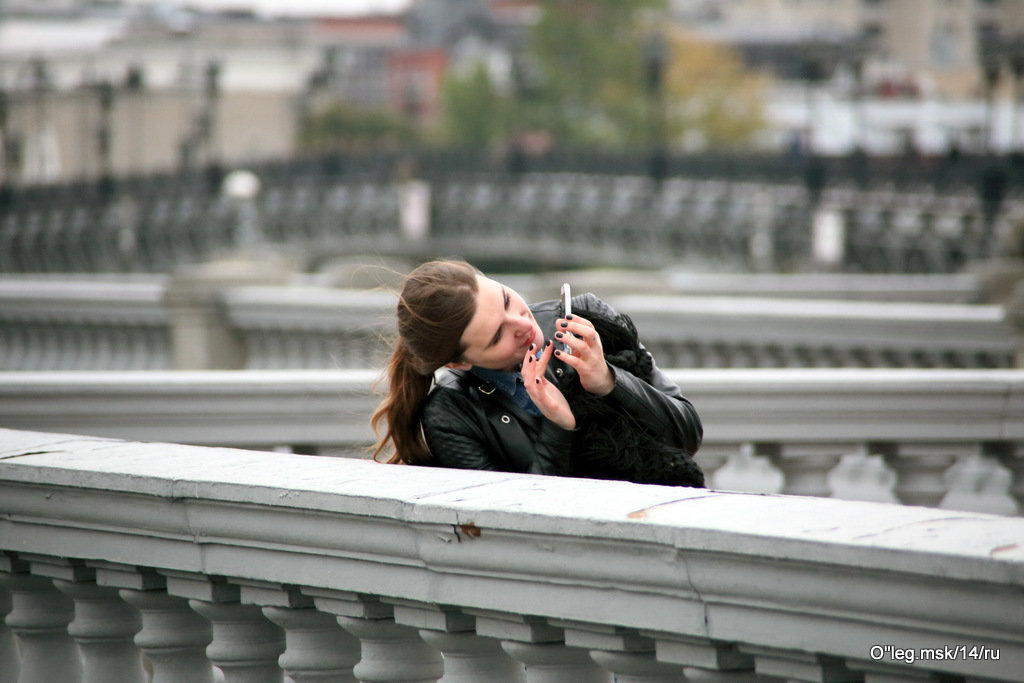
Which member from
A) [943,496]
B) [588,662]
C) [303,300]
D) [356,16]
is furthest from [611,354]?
[356,16]

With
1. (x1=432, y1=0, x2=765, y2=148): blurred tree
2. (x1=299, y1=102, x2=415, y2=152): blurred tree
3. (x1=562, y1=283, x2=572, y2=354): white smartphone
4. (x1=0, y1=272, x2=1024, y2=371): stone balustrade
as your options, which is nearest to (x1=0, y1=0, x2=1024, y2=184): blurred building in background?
(x1=299, y1=102, x2=415, y2=152): blurred tree

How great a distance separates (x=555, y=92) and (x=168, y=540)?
251ft

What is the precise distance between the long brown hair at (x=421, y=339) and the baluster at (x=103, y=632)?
68 cm

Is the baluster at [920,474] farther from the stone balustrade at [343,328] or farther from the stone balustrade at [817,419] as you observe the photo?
the stone balustrade at [343,328]

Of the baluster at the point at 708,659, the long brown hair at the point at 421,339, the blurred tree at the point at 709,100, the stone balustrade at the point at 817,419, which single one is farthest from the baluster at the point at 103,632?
the blurred tree at the point at 709,100

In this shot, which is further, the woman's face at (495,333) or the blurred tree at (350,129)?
the blurred tree at (350,129)

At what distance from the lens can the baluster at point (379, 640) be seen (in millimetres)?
2182

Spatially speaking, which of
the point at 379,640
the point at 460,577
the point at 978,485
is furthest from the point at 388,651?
the point at 978,485

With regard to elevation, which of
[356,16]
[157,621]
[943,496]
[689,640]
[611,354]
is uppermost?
[356,16]

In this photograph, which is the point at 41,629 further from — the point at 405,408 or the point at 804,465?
the point at 804,465

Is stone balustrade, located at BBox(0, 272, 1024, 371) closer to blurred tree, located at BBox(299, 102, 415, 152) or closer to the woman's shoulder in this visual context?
the woman's shoulder

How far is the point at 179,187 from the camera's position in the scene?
31.4 meters

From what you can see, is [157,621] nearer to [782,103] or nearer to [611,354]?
[611,354]

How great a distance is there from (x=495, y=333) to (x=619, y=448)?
376mm
